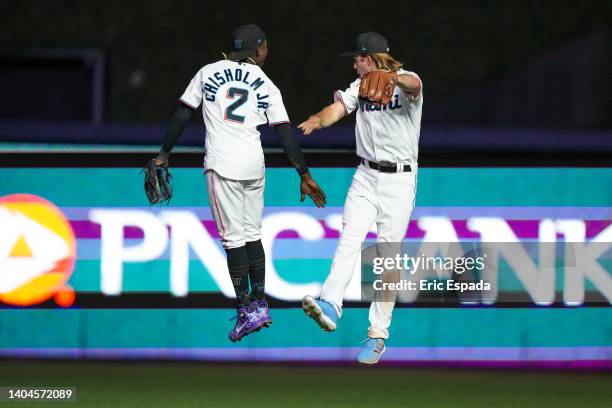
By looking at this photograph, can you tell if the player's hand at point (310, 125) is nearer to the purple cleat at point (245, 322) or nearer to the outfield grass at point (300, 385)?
the purple cleat at point (245, 322)

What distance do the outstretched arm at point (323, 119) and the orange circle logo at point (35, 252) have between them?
12.4ft

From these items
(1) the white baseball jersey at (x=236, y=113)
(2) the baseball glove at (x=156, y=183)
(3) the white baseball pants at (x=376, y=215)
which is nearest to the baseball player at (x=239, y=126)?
(1) the white baseball jersey at (x=236, y=113)

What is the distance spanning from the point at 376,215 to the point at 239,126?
109cm

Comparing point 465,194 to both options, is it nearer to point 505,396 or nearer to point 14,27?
point 505,396

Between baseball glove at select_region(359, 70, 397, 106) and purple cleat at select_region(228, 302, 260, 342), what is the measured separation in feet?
3.96

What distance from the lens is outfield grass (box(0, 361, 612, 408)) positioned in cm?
831

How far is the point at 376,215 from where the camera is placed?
22.4 feet

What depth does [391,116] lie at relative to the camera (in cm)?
688

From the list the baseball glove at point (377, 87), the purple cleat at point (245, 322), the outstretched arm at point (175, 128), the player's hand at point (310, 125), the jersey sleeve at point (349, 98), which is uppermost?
the jersey sleeve at point (349, 98)

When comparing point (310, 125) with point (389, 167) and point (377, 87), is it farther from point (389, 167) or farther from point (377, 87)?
point (389, 167)

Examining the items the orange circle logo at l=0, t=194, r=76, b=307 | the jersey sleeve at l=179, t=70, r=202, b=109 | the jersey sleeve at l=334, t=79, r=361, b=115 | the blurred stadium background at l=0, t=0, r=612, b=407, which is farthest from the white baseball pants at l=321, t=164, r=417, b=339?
the orange circle logo at l=0, t=194, r=76, b=307

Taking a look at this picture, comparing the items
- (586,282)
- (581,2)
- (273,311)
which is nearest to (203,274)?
(273,311)

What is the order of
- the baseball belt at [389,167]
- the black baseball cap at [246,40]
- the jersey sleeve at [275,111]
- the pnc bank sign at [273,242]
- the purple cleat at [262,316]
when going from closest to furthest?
1. the black baseball cap at [246,40]
2. the jersey sleeve at [275,111]
3. the purple cleat at [262,316]
4. the baseball belt at [389,167]
5. the pnc bank sign at [273,242]

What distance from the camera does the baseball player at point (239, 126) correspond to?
240 inches
